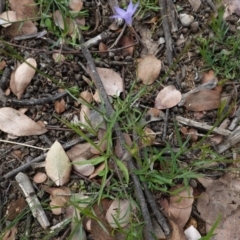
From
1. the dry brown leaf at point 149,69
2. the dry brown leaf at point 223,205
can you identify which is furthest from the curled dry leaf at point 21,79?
the dry brown leaf at point 223,205

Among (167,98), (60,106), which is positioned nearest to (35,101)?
(60,106)

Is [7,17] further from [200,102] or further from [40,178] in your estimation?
[200,102]

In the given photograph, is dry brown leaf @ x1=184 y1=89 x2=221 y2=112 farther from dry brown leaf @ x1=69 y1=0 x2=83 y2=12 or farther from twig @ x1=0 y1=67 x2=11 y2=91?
twig @ x1=0 y1=67 x2=11 y2=91

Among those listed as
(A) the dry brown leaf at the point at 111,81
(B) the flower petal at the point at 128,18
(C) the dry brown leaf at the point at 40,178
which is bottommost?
(C) the dry brown leaf at the point at 40,178

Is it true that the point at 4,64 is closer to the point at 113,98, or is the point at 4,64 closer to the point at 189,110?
the point at 113,98

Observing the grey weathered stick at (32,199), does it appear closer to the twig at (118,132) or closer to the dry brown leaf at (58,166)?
the dry brown leaf at (58,166)
